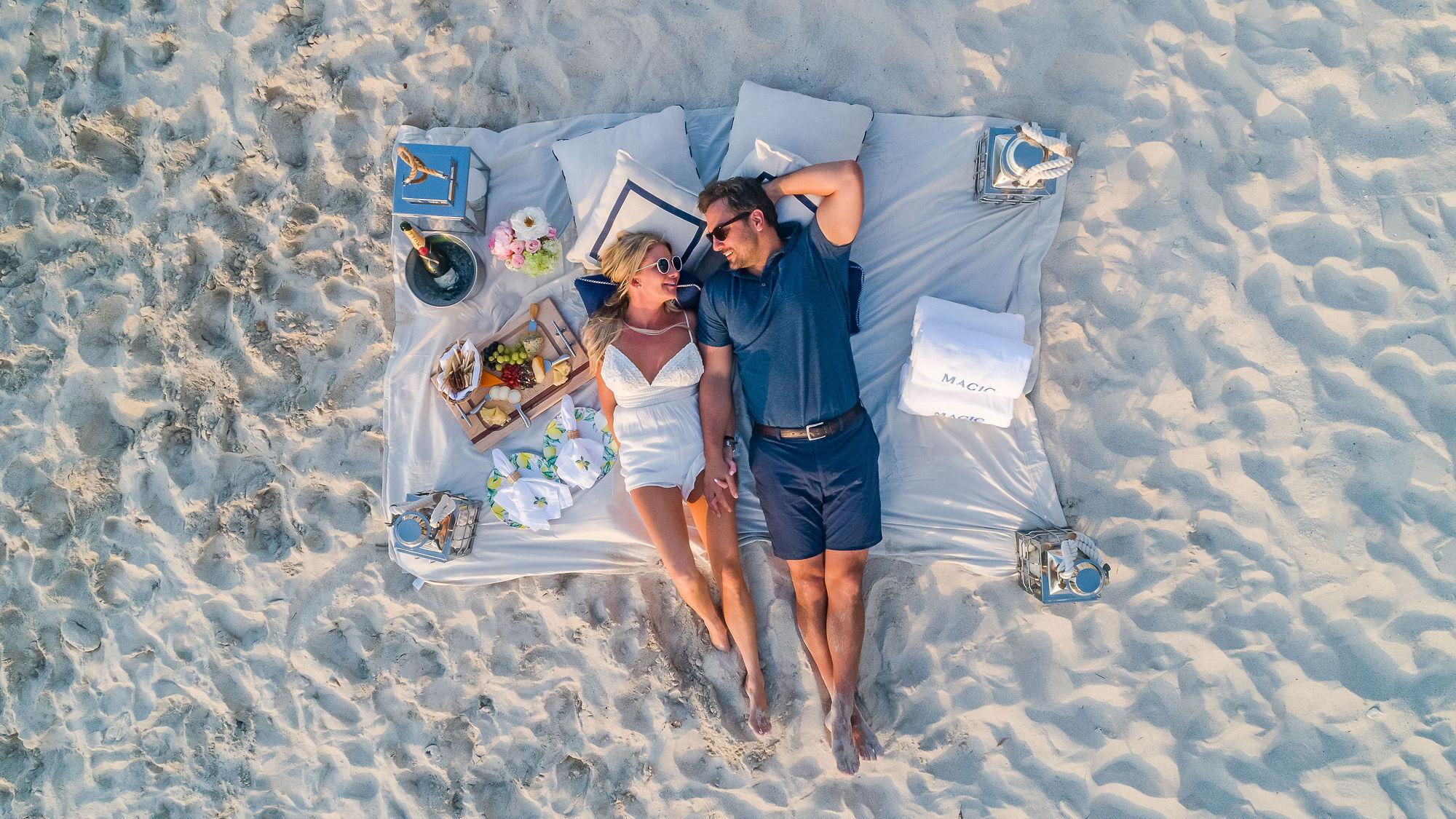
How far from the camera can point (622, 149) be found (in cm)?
382

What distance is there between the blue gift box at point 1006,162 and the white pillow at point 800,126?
638mm

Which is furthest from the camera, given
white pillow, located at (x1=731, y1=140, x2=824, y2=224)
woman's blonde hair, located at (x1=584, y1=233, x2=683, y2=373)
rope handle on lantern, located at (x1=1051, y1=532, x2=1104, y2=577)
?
white pillow, located at (x1=731, y1=140, x2=824, y2=224)

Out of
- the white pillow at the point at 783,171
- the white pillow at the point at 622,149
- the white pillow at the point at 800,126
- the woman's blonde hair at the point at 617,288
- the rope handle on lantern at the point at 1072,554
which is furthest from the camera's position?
the white pillow at the point at 622,149

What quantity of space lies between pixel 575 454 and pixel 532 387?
1.44 ft

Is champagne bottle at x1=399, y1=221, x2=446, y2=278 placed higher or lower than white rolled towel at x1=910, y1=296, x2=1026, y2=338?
higher

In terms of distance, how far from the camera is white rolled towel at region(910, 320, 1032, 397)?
345 cm

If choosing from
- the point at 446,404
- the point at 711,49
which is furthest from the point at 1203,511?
the point at 446,404

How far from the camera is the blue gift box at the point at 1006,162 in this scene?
3385 mm

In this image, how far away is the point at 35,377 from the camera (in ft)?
13.6

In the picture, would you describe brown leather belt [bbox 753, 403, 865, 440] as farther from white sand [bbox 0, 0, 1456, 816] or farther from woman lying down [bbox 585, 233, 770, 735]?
white sand [bbox 0, 0, 1456, 816]

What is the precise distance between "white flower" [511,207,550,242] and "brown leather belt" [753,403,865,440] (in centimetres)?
151

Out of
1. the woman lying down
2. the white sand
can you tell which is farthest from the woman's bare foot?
the woman lying down

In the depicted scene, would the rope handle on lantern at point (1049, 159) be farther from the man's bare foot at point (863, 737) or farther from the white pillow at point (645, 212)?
the man's bare foot at point (863, 737)

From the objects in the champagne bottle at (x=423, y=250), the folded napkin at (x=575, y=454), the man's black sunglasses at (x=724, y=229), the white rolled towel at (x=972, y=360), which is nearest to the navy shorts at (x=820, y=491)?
the white rolled towel at (x=972, y=360)
